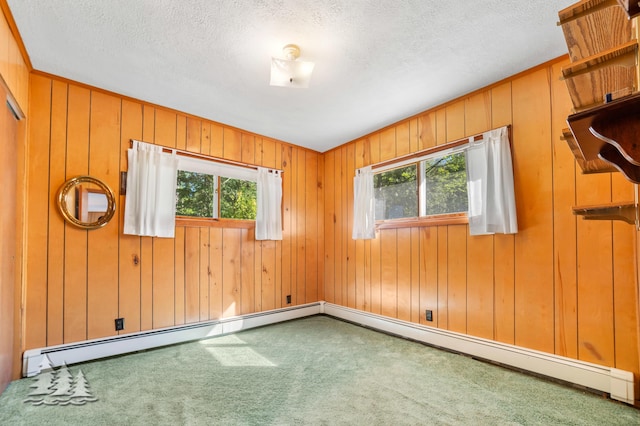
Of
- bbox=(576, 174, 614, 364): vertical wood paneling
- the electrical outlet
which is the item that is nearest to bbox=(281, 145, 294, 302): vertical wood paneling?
the electrical outlet

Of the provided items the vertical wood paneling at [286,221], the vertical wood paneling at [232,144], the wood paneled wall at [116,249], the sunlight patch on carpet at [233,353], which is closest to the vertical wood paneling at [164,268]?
the wood paneled wall at [116,249]

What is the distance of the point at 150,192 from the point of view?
3.07m

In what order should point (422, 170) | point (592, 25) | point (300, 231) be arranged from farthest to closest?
point (300, 231)
point (422, 170)
point (592, 25)

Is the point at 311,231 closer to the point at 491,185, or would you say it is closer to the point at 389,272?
the point at 389,272

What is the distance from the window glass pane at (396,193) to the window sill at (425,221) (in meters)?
0.06

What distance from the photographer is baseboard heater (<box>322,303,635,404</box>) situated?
2039 millimetres

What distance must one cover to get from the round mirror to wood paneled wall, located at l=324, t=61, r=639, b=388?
298 centimetres

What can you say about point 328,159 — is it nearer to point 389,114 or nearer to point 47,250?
point 389,114

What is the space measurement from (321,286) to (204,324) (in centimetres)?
182

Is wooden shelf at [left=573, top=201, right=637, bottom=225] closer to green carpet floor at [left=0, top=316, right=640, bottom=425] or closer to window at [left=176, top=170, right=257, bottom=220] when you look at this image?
green carpet floor at [left=0, top=316, right=640, bottom=425]

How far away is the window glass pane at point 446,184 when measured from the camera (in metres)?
3.05

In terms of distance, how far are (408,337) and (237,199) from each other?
256 centimetres

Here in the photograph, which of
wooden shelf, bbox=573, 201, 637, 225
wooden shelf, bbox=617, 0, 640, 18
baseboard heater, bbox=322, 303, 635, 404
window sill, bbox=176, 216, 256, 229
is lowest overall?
baseboard heater, bbox=322, 303, 635, 404

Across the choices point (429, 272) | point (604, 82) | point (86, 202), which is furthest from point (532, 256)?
point (86, 202)
